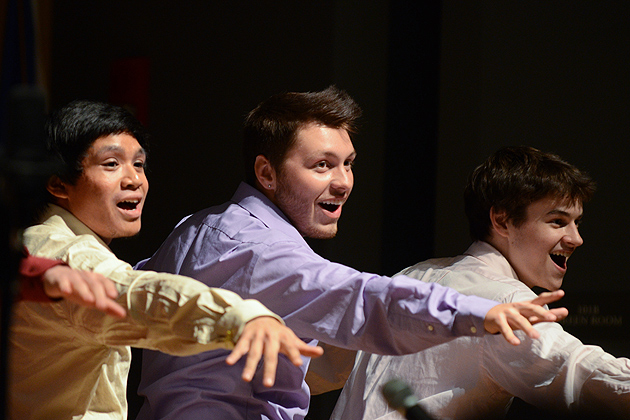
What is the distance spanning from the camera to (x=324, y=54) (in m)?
3.03

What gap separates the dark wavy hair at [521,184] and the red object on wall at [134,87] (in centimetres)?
178

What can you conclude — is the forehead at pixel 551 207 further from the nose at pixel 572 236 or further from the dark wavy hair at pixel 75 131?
the dark wavy hair at pixel 75 131

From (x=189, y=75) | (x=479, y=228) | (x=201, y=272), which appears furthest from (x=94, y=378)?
(x=189, y=75)

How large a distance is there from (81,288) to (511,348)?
3.74ft

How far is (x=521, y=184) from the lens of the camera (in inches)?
87.3

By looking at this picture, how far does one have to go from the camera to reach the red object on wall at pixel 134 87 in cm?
346

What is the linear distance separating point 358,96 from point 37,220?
1.66 meters

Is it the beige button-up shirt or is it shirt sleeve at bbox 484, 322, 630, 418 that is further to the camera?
shirt sleeve at bbox 484, 322, 630, 418

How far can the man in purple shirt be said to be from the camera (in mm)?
1495

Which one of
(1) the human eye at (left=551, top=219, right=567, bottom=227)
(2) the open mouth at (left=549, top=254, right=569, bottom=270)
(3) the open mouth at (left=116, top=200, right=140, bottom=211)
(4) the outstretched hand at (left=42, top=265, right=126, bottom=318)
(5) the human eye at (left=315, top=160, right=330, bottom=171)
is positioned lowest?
(2) the open mouth at (left=549, top=254, right=569, bottom=270)

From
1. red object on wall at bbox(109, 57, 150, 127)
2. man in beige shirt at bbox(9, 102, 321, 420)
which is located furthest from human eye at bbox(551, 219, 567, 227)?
red object on wall at bbox(109, 57, 150, 127)

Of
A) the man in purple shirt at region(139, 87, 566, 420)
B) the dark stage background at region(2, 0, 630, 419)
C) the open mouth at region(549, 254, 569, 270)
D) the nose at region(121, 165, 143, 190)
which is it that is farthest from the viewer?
the dark stage background at region(2, 0, 630, 419)

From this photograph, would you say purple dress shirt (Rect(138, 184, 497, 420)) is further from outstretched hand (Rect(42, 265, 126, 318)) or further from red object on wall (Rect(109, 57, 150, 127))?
red object on wall (Rect(109, 57, 150, 127))

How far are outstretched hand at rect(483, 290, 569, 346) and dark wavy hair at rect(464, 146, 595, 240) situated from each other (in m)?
0.79
